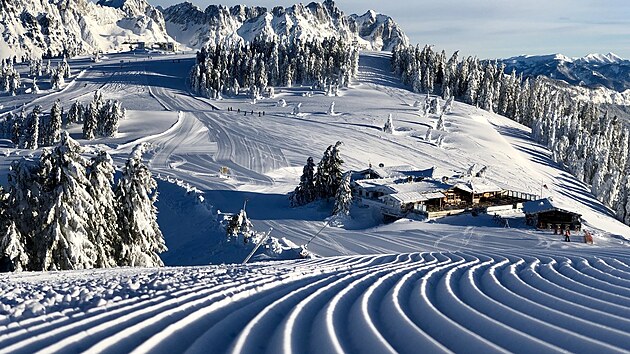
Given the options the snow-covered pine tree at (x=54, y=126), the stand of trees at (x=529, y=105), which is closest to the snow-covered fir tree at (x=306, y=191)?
the snow-covered pine tree at (x=54, y=126)

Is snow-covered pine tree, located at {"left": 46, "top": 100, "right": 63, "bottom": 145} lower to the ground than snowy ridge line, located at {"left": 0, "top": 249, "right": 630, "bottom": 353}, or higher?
lower

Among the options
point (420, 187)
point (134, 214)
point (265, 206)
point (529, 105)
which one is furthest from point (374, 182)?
point (529, 105)

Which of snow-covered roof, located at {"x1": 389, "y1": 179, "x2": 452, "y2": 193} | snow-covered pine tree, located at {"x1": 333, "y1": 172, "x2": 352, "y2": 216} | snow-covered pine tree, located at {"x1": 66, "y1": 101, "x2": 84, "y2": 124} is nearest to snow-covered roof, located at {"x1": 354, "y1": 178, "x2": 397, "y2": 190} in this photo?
snow-covered roof, located at {"x1": 389, "y1": 179, "x2": 452, "y2": 193}

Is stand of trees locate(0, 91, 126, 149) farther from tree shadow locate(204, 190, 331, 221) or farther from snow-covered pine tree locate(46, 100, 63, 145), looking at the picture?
tree shadow locate(204, 190, 331, 221)

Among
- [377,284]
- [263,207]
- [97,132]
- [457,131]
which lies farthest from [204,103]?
[377,284]

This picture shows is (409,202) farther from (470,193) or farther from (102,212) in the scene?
(102,212)

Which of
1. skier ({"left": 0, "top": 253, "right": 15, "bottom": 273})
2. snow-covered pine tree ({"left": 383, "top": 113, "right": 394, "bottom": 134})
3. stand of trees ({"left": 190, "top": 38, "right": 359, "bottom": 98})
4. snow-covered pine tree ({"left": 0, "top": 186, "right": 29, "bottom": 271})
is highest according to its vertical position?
stand of trees ({"left": 190, "top": 38, "right": 359, "bottom": 98})

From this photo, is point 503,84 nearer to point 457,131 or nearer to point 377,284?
point 457,131

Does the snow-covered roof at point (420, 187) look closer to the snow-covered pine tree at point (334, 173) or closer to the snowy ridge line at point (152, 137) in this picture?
the snow-covered pine tree at point (334, 173)
